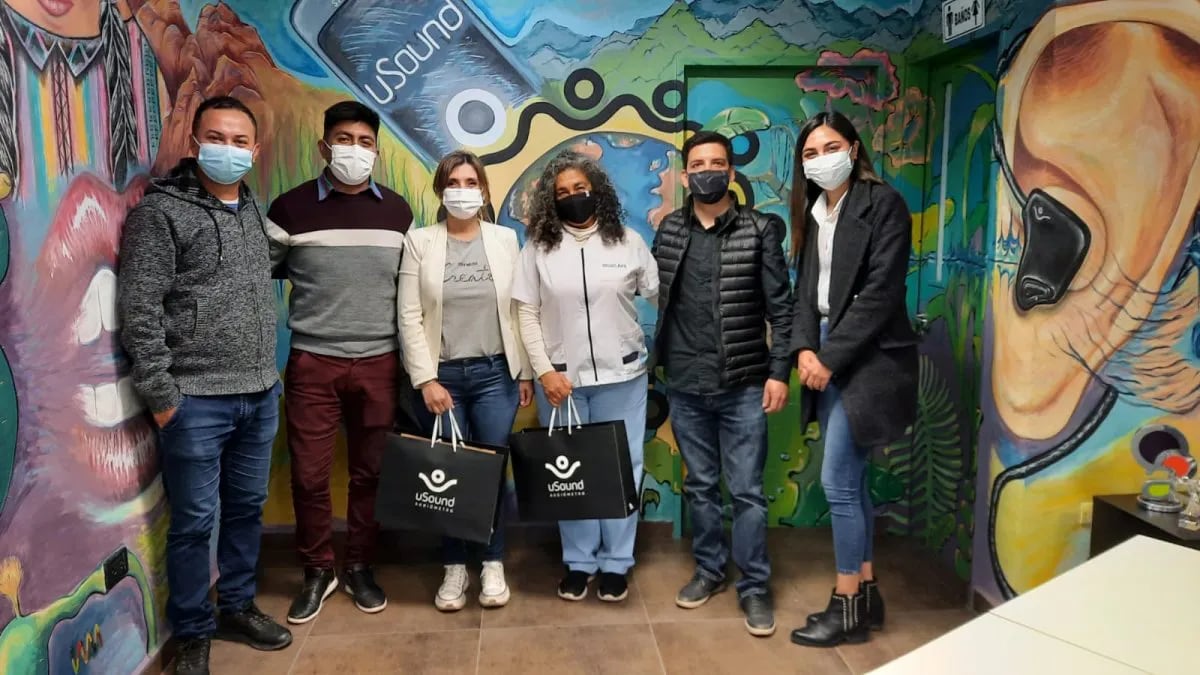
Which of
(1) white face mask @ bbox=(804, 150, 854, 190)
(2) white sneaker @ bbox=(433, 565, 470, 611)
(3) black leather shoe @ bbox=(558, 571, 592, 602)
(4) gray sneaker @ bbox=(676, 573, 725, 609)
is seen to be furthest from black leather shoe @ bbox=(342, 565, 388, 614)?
(1) white face mask @ bbox=(804, 150, 854, 190)

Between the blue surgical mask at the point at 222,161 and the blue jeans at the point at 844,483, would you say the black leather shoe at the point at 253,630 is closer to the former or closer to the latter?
the blue surgical mask at the point at 222,161

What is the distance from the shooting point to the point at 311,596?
2855 millimetres

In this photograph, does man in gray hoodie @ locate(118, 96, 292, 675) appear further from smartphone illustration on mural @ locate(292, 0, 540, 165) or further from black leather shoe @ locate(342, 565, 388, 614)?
smartphone illustration on mural @ locate(292, 0, 540, 165)

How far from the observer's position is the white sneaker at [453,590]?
113 inches

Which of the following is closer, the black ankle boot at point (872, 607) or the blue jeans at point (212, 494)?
the blue jeans at point (212, 494)

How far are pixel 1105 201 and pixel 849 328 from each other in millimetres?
813

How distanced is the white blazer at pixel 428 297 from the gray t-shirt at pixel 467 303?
19 mm

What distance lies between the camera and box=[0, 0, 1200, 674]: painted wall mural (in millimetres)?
1989

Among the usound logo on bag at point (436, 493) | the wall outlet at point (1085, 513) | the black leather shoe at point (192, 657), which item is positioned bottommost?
the black leather shoe at point (192, 657)

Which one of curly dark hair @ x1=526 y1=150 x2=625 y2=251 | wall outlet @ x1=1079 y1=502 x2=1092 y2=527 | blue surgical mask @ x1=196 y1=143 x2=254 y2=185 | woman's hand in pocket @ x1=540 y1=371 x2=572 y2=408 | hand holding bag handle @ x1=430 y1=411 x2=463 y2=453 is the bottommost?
wall outlet @ x1=1079 y1=502 x2=1092 y2=527

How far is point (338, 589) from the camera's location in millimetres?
3053

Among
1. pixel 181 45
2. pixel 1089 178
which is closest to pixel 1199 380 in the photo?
pixel 1089 178

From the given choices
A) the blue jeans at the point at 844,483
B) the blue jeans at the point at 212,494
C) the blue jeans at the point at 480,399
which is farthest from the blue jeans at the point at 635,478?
the blue jeans at the point at 212,494

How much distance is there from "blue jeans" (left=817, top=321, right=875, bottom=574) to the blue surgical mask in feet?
5.84
